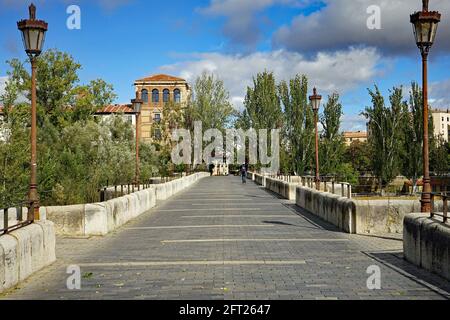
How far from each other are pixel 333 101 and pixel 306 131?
11.7ft

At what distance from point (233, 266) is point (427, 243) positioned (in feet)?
9.66

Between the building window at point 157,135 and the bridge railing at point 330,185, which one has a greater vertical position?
the building window at point 157,135

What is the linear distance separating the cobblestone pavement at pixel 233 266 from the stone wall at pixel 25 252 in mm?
169

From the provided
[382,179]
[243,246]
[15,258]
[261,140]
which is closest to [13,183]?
[243,246]

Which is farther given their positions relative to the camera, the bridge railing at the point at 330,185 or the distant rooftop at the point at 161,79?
the distant rooftop at the point at 161,79

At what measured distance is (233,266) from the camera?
8.54 meters

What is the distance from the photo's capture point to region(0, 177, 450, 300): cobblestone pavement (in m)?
6.69

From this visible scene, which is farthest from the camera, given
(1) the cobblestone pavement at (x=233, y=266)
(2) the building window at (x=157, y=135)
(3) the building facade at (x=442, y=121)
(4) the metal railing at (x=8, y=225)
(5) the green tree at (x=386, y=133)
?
(3) the building facade at (x=442, y=121)

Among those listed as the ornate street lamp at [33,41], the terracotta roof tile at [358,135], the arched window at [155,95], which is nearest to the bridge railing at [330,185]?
the ornate street lamp at [33,41]

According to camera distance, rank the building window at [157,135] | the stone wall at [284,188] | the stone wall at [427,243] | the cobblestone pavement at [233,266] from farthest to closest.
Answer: the building window at [157,135], the stone wall at [284,188], the stone wall at [427,243], the cobblestone pavement at [233,266]

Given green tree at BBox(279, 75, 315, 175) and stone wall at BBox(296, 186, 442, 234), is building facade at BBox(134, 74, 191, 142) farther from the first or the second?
stone wall at BBox(296, 186, 442, 234)

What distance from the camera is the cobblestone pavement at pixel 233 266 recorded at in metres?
6.69

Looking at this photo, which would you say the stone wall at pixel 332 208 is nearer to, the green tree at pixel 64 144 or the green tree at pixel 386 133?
the green tree at pixel 64 144
